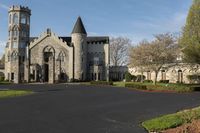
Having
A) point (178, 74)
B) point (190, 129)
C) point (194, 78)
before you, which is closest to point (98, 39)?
point (178, 74)

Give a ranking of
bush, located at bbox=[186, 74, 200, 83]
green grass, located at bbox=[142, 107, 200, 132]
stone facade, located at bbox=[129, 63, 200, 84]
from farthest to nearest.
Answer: stone facade, located at bbox=[129, 63, 200, 84] < bush, located at bbox=[186, 74, 200, 83] < green grass, located at bbox=[142, 107, 200, 132]

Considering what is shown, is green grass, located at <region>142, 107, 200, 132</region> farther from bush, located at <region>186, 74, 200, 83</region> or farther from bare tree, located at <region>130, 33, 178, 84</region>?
bush, located at <region>186, 74, 200, 83</region>

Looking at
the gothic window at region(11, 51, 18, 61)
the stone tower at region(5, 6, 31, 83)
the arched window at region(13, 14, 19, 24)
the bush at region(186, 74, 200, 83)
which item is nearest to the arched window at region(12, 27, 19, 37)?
the stone tower at region(5, 6, 31, 83)

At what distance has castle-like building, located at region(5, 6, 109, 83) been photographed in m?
79.3

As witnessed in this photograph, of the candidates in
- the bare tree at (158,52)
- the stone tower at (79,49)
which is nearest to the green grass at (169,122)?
the bare tree at (158,52)

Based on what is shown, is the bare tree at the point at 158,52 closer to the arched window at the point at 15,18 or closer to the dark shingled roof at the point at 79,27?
the dark shingled roof at the point at 79,27

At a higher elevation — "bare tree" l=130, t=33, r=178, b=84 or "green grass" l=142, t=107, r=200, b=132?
"bare tree" l=130, t=33, r=178, b=84

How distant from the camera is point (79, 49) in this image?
80.1 metres

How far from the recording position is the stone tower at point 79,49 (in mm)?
79062

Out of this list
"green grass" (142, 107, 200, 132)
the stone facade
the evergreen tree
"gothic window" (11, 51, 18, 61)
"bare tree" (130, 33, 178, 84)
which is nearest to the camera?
"green grass" (142, 107, 200, 132)

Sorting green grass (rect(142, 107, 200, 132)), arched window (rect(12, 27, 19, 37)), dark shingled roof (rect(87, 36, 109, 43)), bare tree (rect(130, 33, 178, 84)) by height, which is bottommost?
green grass (rect(142, 107, 200, 132))

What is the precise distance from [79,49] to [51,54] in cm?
714

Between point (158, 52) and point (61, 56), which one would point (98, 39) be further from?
point (158, 52)

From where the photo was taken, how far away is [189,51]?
43000 millimetres
